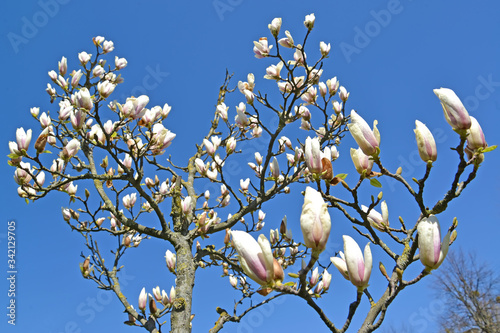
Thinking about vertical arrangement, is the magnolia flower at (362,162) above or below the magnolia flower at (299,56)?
below

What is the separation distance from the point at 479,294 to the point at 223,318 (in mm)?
18359

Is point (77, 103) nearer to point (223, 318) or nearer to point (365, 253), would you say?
point (223, 318)

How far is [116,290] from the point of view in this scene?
3.31 meters

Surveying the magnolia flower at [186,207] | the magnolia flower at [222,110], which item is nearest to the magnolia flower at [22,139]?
the magnolia flower at [186,207]

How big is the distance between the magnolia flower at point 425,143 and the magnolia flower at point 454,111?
7 centimetres

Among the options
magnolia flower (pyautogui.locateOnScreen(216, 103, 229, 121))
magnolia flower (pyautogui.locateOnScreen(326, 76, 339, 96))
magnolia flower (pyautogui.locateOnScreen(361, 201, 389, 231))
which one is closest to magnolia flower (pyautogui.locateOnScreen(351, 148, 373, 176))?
magnolia flower (pyautogui.locateOnScreen(361, 201, 389, 231))

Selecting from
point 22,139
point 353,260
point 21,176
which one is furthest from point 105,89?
point 353,260

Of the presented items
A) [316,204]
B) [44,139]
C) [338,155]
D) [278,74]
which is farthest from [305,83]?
[316,204]

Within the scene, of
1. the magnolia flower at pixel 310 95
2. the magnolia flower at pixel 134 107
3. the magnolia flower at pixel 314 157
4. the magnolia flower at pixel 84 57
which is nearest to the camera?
the magnolia flower at pixel 314 157

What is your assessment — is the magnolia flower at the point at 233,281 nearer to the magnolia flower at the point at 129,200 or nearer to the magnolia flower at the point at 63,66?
the magnolia flower at the point at 129,200

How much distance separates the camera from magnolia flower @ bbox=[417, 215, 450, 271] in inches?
36.8

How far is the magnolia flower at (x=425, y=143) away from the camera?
1.12 m

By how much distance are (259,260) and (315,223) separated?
0.16m

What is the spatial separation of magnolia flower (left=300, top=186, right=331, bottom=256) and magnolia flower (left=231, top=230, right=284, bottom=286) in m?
0.10
